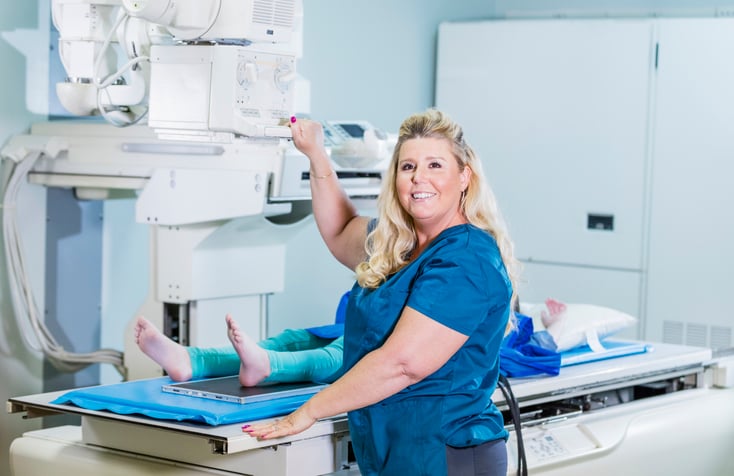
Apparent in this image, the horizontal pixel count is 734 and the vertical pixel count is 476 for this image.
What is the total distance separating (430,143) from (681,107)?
232cm

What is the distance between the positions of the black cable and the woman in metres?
0.26

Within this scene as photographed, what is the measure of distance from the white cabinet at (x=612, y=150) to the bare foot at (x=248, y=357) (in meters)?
2.25

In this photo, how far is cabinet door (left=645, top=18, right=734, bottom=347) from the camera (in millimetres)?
4129

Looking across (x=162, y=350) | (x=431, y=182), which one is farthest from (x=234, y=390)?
(x=431, y=182)

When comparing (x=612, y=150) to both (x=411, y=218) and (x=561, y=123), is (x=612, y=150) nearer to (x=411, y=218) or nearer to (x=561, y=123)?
(x=561, y=123)

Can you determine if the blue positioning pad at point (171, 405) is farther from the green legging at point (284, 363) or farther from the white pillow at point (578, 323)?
the white pillow at point (578, 323)

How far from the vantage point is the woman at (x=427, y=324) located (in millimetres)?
2002

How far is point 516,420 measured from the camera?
2.42m

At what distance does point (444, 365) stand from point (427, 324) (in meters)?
0.11

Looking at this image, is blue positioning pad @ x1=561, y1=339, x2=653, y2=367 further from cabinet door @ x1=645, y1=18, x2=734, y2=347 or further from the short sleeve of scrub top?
cabinet door @ x1=645, y1=18, x2=734, y2=347

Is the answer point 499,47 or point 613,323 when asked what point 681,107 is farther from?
point 613,323

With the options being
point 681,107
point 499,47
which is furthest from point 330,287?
point 681,107

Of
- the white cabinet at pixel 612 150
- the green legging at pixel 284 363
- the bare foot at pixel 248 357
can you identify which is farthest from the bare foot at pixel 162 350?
the white cabinet at pixel 612 150

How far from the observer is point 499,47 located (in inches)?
180
